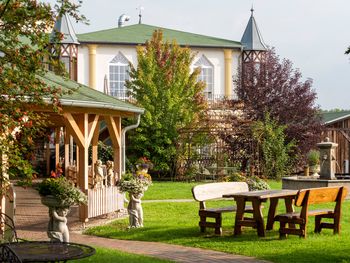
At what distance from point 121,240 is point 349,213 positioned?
6180 mm

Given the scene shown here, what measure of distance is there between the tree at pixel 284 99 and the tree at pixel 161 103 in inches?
115

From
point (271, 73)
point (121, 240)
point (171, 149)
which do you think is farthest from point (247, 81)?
point (121, 240)

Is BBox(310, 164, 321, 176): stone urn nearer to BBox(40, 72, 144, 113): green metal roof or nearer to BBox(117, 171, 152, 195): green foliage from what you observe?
BBox(40, 72, 144, 113): green metal roof

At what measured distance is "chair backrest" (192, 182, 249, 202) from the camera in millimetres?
13477

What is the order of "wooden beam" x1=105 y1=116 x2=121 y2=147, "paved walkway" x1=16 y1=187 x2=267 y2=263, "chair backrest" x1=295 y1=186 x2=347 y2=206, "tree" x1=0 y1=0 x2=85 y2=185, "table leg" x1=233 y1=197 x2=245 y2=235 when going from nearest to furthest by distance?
"tree" x1=0 y1=0 x2=85 y2=185 → "paved walkway" x1=16 y1=187 x2=267 y2=263 → "chair backrest" x1=295 y1=186 x2=347 y2=206 → "table leg" x1=233 y1=197 x2=245 y2=235 → "wooden beam" x1=105 y1=116 x2=121 y2=147

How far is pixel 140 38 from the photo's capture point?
42.5 meters

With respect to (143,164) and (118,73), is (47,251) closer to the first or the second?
(143,164)

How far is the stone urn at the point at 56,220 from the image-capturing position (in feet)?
38.6

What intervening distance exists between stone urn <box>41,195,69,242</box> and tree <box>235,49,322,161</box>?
21.4 metres

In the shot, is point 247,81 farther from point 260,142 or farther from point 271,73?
point 260,142

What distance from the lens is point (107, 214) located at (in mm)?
17188

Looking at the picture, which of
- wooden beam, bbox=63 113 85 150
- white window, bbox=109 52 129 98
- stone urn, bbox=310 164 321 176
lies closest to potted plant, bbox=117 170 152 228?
wooden beam, bbox=63 113 85 150

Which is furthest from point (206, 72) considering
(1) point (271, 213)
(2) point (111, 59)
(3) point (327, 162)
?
(1) point (271, 213)

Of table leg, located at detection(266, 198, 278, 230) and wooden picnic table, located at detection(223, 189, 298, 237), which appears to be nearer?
wooden picnic table, located at detection(223, 189, 298, 237)
